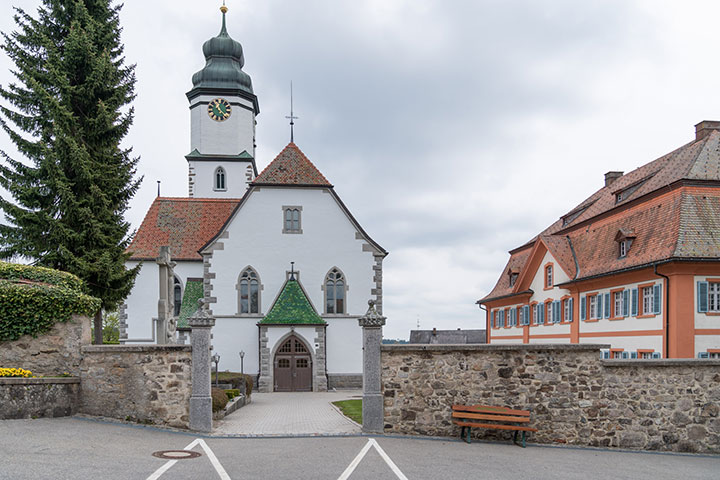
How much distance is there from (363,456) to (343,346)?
1974 cm

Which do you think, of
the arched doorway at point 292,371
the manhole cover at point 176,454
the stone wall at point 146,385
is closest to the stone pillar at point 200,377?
the stone wall at point 146,385

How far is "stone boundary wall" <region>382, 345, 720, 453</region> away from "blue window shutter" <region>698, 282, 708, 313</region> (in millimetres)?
A: 8375

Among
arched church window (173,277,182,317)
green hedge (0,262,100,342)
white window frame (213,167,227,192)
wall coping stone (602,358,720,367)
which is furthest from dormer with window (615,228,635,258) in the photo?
white window frame (213,167,227,192)

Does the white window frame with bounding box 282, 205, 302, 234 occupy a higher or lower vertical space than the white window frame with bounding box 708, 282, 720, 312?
higher

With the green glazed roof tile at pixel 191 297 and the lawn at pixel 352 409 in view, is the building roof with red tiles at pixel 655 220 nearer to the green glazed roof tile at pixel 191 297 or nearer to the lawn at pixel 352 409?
the lawn at pixel 352 409

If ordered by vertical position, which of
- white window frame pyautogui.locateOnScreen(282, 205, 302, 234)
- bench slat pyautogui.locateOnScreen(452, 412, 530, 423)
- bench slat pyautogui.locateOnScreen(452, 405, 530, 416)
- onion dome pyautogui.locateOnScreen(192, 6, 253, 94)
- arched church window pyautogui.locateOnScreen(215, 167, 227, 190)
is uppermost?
onion dome pyautogui.locateOnScreen(192, 6, 253, 94)

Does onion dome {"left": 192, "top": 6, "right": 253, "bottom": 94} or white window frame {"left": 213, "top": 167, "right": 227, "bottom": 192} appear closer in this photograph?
white window frame {"left": 213, "top": 167, "right": 227, "bottom": 192}

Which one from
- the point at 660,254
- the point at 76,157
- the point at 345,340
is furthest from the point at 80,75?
the point at 660,254

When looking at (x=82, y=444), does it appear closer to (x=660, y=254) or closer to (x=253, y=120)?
(x=660, y=254)

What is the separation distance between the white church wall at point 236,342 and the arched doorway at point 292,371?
1.26 m

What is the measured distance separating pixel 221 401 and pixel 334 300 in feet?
51.8

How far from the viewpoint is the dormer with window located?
24.9 meters

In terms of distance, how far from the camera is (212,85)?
43.0m

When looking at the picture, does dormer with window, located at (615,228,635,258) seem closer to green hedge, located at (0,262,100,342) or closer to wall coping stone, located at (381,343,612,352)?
wall coping stone, located at (381,343,612,352)
